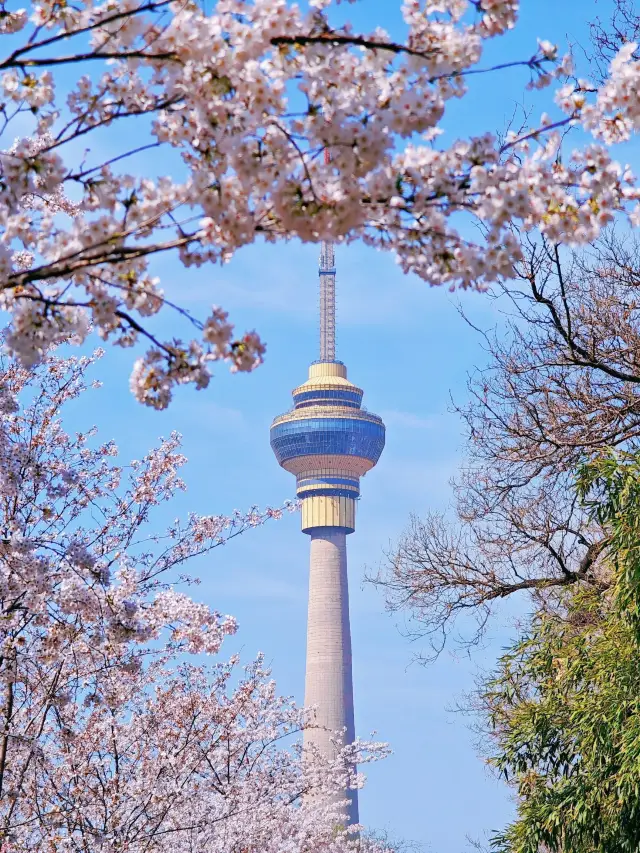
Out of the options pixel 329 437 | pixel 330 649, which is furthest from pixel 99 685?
pixel 329 437

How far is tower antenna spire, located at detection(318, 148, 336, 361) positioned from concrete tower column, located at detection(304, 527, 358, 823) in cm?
1627

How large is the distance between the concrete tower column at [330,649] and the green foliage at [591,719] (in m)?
62.8

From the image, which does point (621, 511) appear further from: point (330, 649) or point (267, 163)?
point (330, 649)

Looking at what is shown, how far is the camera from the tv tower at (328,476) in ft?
254

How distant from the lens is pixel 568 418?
13.8 metres

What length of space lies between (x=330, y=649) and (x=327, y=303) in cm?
2779

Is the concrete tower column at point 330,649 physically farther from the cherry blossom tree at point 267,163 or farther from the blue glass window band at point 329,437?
the cherry blossom tree at point 267,163

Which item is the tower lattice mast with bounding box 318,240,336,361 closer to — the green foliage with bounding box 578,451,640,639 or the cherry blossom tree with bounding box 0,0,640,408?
the green foliage with bounding box 578,451,640,639

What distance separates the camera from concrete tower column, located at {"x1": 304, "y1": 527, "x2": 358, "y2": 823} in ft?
251

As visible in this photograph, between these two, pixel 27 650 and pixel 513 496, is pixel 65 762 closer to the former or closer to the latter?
pixel 27 650

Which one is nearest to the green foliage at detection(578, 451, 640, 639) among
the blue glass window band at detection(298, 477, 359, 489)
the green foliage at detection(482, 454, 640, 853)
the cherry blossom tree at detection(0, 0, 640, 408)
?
the green foliage at detection(482, 454, 640, 853)

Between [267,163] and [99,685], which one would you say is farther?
[99,685]

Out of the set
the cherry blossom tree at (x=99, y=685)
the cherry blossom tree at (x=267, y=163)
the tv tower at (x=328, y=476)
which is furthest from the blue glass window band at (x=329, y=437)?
the cherry blossom tree at (x=267, y=163)

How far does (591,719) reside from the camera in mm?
11898
